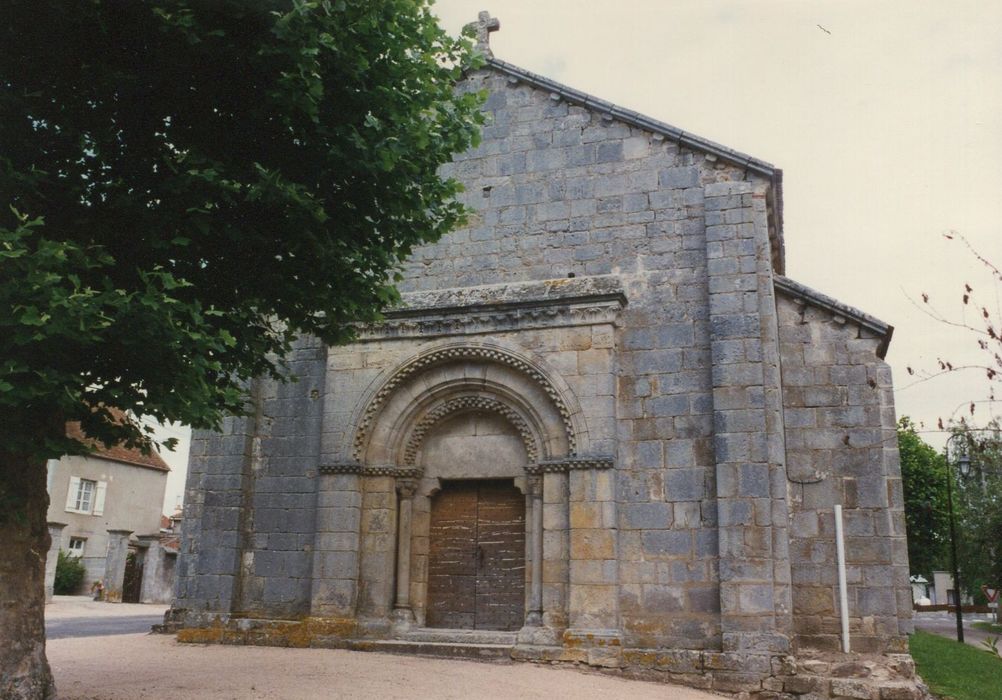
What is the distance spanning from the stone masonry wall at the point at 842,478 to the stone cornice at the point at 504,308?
7.57 feet

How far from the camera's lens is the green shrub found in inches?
1159

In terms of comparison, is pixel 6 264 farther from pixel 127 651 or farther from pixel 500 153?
pixel 500 153

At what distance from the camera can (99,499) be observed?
32.8 m

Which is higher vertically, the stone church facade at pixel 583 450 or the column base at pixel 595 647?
the stone church facade at pixel 583 450

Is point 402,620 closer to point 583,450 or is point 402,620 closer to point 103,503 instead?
point 583,450

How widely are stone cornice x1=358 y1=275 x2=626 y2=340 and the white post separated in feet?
11.5

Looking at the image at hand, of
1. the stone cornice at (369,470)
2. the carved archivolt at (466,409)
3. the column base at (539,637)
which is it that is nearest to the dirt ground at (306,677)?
the column base at (539,637)

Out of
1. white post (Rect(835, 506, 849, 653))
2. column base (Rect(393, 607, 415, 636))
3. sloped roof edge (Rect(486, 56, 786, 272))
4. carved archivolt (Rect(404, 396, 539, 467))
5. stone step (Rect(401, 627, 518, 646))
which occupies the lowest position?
stone step (Rect(401, 627, 518, 646))

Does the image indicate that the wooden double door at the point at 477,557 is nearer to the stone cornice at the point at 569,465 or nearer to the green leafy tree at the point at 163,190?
the stone cornice at the point at 569,465

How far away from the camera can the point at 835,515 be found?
389 inches

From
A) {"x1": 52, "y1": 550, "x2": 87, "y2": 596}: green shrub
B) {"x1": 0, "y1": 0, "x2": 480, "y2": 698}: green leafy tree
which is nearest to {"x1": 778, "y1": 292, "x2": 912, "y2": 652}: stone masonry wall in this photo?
{"x1": 0, "y1": 0, "x2": 480, "y2": 698}: green leafy tree

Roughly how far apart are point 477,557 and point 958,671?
789 centimetres

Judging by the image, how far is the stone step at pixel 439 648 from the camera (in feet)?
32.9

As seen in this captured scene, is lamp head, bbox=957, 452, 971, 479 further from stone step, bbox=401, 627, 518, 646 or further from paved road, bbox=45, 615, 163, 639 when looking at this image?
paved road, bbox=45, 615, 163, 639
